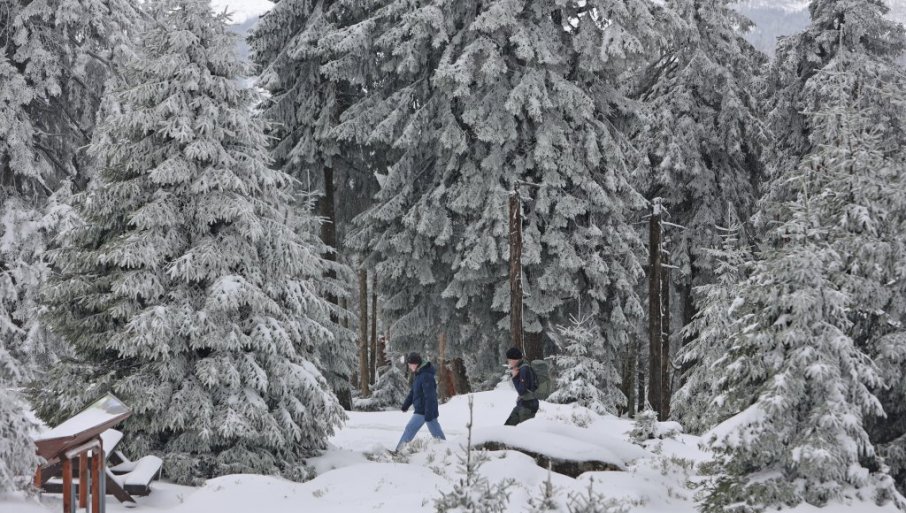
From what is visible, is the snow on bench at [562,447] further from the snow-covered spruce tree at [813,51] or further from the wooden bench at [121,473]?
the snow-covered spruce tree at [813,51]

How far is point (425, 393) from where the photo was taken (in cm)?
1288

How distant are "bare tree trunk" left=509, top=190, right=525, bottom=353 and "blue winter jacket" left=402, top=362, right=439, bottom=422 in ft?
21.9

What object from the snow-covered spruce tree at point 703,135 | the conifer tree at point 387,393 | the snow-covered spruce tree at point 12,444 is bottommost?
the conifer tree at point 387,393

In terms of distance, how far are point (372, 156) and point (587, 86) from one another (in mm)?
6392

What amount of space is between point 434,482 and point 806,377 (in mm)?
4549

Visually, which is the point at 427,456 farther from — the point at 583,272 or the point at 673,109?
the point at 673,109

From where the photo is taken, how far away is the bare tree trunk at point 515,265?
19.3m

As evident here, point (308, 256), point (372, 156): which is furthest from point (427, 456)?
point (372, 156)

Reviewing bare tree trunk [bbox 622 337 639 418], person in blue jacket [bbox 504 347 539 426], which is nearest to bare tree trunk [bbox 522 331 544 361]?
person in blue jacket [bbox 504 347 539 426]

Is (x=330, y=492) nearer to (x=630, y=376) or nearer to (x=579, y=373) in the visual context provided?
(x=579, y=373)

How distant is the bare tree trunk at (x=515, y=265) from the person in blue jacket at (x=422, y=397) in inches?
261

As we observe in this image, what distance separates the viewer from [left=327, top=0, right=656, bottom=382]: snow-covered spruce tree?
20.2m

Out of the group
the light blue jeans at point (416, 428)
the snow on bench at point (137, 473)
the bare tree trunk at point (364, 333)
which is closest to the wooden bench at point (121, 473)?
the snow on bench at point (137, 473)

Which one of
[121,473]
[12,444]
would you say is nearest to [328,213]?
[121,473]
